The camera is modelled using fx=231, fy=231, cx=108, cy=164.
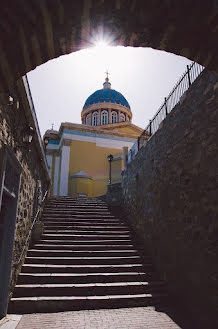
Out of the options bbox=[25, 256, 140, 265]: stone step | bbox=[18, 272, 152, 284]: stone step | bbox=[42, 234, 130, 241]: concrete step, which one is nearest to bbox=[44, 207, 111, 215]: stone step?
bbox=[42, 234, 130, 241]: concrete step

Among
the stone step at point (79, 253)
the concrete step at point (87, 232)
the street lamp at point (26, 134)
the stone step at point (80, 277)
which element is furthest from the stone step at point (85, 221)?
the street lamp at point (26, 134)

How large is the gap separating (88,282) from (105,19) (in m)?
5.38

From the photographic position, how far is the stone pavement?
3932mm

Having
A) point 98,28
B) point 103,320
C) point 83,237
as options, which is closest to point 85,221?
point 83,237

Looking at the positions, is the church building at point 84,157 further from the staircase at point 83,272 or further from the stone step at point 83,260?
the stone step at point 83,260

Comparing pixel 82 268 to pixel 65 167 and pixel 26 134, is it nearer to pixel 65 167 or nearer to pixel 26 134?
pixel 26 134

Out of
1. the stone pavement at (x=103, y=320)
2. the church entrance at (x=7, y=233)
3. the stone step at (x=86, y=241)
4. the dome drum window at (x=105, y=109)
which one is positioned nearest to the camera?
the stone pavement at (x=103, y=320)

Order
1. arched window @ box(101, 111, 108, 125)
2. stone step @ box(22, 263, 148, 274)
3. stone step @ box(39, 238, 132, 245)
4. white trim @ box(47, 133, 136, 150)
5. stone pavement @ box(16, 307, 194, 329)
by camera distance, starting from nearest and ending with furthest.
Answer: stone pavement @ box(16, 307, 194, 329) → stone step @ box(22, 263, 148, 274) → stone step @ box(39, 238, 132, 245) → white trim @ box(47, 133, 136, 150) → arched window @ box(101, 111, 108, 125)

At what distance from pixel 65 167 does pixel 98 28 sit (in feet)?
56.8

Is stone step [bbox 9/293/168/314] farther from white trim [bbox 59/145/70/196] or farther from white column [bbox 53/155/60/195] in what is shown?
white column [bbox 53/155/60/195]

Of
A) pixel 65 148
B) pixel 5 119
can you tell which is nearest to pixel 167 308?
pixel 5 119

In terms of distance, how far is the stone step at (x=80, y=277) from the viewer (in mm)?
5332

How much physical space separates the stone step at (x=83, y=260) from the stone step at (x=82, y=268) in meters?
0.17

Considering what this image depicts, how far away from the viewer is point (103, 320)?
423cm
